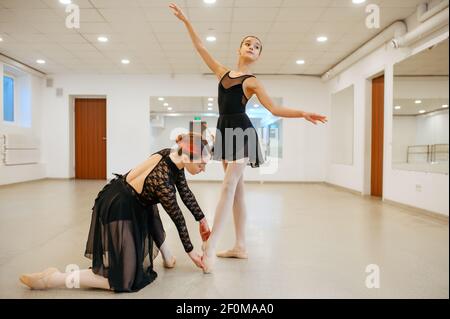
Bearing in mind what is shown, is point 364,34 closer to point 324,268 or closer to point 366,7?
point 366,7

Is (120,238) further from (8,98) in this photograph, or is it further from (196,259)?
(8,98)

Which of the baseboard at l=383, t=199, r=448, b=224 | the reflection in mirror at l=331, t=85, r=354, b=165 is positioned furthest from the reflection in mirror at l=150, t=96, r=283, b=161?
the baseboard at l=383, t=199, r=448, b=224

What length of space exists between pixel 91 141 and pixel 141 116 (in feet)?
5.20

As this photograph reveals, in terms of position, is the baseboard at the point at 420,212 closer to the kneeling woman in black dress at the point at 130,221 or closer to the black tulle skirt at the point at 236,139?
the black tulle skirt at the point at 236,139

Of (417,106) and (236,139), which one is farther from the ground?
(417,106)

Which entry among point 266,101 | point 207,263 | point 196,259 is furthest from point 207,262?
point 266,101

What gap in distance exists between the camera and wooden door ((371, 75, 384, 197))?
6.41 meters

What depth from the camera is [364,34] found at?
227 inches

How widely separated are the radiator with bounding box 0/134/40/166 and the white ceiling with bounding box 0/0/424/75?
178 cm

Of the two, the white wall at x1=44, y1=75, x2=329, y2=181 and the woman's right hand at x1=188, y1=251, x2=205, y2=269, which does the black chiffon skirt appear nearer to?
the woman's right hand at x1=188, y1=251, x2=205, y2=269

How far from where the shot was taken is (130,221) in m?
1.75

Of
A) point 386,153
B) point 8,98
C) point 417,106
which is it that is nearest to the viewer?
point 417,106
